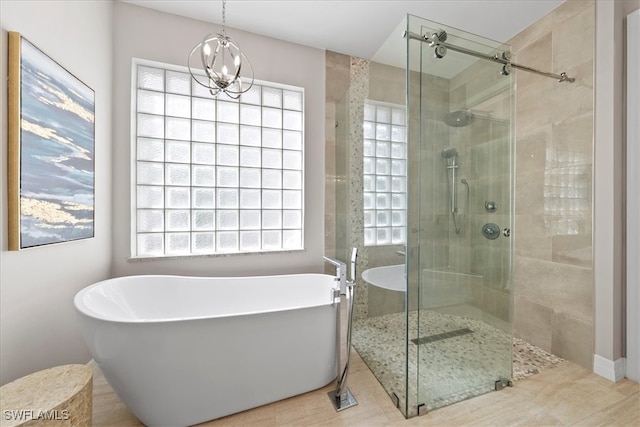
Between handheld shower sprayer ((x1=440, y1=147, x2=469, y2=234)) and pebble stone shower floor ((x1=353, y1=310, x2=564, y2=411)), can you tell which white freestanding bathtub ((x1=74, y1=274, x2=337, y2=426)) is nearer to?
pebble stone shower floor ((x1=353, y1=310, x2=564, y2=411))

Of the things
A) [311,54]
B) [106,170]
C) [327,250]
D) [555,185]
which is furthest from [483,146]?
[106,170]

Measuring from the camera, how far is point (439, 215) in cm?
160

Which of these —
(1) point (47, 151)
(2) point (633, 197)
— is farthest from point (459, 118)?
(1) point (47, 151)

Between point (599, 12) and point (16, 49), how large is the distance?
3.44 m

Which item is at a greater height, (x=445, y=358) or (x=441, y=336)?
(x=441, y=336)

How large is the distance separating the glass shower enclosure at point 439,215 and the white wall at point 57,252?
6.41ft

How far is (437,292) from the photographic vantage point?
164 centimetres

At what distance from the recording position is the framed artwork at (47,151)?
1.20 meters

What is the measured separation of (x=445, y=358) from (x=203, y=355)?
4.78 feet

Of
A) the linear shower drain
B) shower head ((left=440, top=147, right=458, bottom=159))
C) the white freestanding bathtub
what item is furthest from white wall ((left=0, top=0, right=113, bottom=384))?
shower head ((left=440, top=147, right=458, bottom=159))

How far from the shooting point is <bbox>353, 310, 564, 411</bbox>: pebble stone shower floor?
151 centimetres

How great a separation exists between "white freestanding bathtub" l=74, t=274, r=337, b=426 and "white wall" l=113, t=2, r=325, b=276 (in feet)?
1.74

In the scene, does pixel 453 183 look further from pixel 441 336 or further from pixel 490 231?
pixel 441 336
